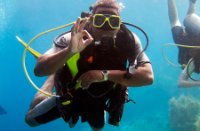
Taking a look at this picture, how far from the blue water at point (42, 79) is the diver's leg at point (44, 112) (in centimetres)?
1641

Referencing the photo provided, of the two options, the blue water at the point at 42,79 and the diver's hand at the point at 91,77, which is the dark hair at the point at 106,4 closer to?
the diver's hand at the point at 91,77

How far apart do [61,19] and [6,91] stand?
18.0 meters

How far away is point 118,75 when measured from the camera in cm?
355

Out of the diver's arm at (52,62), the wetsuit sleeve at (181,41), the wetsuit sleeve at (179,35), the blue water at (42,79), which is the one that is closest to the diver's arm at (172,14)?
the wetsuit sleeve at (181,41)

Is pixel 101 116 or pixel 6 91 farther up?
pixel 101 116

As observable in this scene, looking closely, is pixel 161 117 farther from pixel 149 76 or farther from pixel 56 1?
pixel 56 1

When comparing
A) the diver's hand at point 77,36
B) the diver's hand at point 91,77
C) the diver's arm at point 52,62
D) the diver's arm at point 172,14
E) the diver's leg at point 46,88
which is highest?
the diver's arm at point 172,14

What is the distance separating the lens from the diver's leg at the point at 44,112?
15.5ft

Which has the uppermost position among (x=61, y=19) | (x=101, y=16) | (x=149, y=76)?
(x=61, y=19)

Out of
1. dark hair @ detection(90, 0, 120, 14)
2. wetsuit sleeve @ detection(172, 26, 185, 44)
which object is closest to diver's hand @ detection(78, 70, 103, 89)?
dark hair @ detection(90, 0, 120, 14)

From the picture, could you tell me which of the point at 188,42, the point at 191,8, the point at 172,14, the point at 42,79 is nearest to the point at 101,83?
the point at 188,42

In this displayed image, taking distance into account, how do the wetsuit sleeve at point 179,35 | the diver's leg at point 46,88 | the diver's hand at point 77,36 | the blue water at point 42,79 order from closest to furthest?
1. the diver's hand at point 77,36
2. the diver's leg at point 46,88
3. the wetsuit sleeve at point 179,35
4. the blue water at point 42,79

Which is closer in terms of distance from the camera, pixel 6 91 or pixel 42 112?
pixel 42 112

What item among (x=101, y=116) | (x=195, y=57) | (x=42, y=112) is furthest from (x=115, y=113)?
(x=195, y=57)
